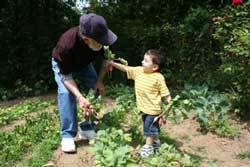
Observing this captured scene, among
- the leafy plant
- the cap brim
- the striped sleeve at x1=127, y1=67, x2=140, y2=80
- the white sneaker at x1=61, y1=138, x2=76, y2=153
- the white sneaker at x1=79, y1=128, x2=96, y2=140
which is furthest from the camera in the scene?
the white sneaker at x1=79, y1=128, x2=96, y2=140

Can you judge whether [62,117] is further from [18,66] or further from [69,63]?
[18,66]

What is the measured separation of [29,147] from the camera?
18.7ft

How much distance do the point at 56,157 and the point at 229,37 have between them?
10.6 ft

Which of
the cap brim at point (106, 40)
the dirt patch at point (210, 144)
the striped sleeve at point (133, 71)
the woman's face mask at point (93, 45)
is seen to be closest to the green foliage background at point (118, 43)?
the dirt patch at point (210, 144)

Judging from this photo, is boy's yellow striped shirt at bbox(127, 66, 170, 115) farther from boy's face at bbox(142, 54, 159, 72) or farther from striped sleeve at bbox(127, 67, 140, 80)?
striped sleeve at bbox(127, 67, 140, 80)

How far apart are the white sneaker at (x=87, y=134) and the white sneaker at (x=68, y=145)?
0.27 m

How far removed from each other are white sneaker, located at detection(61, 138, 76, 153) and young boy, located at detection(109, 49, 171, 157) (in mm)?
769

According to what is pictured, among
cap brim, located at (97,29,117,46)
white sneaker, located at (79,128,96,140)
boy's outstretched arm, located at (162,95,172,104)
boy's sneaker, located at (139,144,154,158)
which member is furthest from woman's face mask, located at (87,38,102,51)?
boy's sneaker, located at (139,144,154,158)

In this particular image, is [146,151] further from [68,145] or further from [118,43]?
[118,43]

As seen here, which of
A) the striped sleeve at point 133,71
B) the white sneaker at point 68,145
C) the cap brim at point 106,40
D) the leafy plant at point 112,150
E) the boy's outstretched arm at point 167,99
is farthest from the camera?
the white sneaker at point 68,145

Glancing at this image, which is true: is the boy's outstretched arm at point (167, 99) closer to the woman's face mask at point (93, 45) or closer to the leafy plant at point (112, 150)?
the leafy plant at point (112, 150)

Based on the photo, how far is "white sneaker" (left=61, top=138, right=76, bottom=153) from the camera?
5.32 m

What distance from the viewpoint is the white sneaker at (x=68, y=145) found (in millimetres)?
5316

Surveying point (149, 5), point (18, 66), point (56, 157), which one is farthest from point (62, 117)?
point (149, 5)
